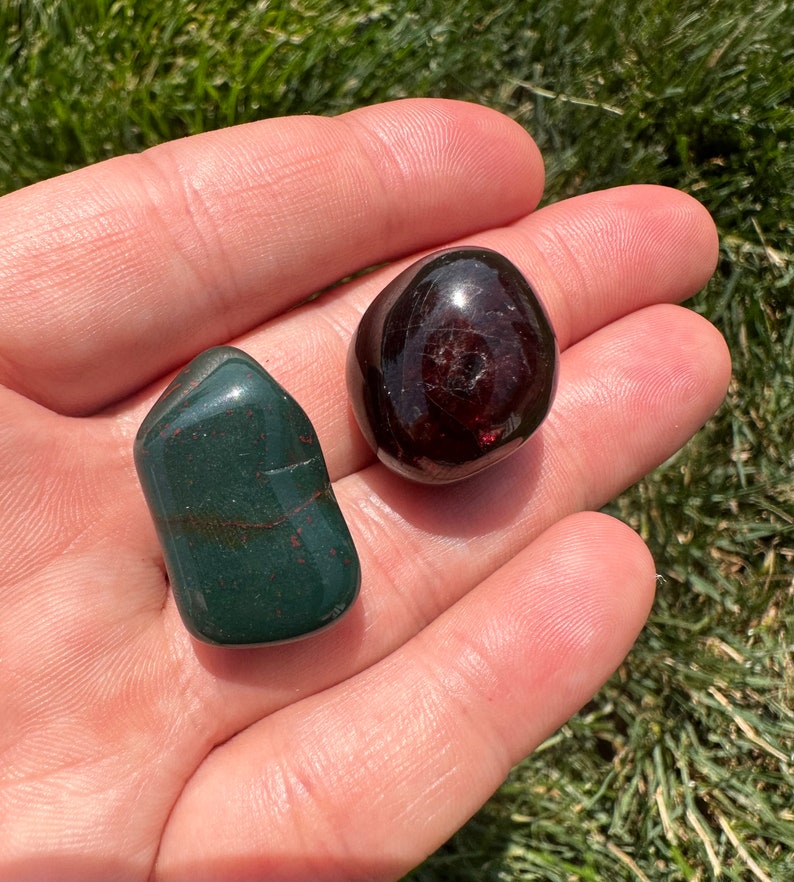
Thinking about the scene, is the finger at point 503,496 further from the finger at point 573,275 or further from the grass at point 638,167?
the grass at point 638,167

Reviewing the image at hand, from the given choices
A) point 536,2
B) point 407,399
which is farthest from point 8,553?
point 536,2

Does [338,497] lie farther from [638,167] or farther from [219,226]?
[638,167]

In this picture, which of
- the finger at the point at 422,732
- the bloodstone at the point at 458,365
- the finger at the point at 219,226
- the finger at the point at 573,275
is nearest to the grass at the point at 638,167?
the finger at the point at 573,275

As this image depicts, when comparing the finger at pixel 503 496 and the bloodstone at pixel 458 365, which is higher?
the bloodstone at pixel 458 365

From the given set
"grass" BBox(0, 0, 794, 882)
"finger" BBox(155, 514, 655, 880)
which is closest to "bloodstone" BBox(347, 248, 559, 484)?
"finger" BBox(155, 514, 655, 880)

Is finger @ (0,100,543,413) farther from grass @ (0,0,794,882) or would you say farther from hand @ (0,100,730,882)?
grass @ (0,0,794,882)

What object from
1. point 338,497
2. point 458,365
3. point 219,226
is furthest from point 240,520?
point 219,226
